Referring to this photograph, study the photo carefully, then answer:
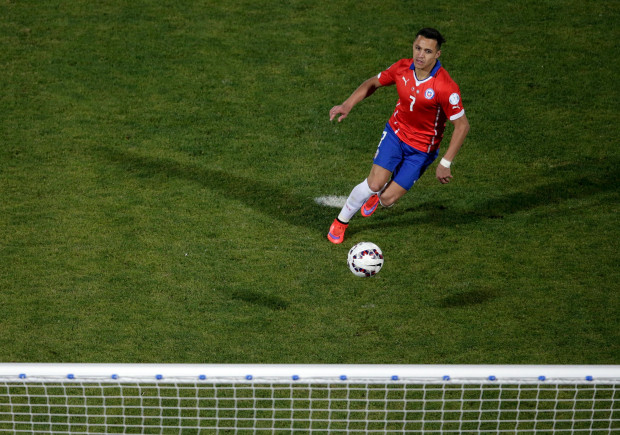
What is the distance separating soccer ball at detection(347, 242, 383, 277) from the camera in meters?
6.27

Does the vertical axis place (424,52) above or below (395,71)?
above

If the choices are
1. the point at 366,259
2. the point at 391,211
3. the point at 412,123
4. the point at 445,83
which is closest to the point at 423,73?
the point at 445,83

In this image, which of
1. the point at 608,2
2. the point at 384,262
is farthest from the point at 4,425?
the point at 608,2

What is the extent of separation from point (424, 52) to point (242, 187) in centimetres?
274

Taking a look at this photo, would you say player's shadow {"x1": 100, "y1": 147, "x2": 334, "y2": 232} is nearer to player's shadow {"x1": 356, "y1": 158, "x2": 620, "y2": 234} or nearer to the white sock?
the white sock

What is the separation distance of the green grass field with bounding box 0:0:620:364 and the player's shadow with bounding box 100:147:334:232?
3cm

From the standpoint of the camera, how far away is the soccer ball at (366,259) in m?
6.27

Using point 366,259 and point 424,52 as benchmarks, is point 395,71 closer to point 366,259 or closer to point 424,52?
point 424,52

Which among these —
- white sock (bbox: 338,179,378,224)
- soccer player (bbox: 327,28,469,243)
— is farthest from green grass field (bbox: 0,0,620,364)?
soccer player (bbox: 327,28,469,243)

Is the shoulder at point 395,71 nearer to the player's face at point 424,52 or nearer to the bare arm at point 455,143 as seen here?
the player's face at point 424,52

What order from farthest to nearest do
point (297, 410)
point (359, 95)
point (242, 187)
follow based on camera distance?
1. point (242, 187)
2. point (359, 95)
3. point (297, 410)

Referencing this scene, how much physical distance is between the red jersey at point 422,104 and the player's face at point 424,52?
11cm

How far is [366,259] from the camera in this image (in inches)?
247

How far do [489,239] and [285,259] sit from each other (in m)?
2.08
